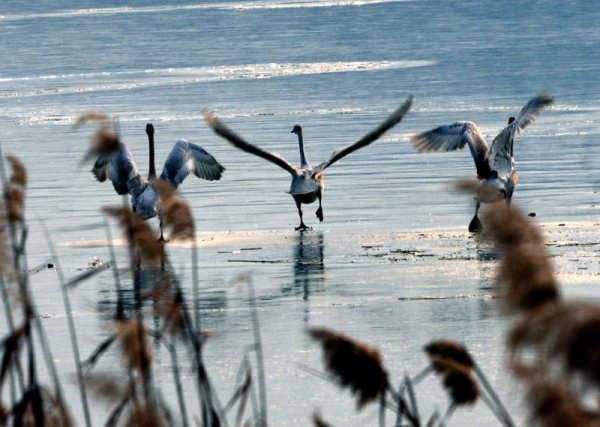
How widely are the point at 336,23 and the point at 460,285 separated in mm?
45011

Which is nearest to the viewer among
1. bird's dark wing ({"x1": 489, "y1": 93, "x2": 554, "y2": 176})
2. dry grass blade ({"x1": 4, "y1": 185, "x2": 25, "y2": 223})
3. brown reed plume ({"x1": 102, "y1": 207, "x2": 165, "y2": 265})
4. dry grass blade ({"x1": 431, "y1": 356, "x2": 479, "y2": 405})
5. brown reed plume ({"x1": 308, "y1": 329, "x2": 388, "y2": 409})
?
brown reed plume ({"x1": 308, "y1": 329, "x2": 388, "y2": 409})

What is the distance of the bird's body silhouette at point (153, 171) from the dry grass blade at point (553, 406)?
1213cm

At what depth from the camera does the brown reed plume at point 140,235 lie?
332cm

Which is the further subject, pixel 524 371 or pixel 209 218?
pixel 209 218

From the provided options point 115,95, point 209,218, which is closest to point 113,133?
point 209,218

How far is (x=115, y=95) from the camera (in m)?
31.4

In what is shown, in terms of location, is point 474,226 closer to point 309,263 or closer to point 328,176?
point 309,263

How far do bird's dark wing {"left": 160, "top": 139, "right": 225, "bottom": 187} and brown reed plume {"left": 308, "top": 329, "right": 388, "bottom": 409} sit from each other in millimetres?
12661

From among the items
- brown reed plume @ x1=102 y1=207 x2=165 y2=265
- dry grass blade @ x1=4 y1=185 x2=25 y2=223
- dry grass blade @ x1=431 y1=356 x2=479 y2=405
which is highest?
dry grass blade @ x1=4 y1=185 x2=25 y2=223

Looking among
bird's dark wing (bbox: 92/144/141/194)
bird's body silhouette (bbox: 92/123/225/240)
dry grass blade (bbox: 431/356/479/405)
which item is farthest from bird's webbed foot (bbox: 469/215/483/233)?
dry grass blade (bbox: 431/356/479/405)

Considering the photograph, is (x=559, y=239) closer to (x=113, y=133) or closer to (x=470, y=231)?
(x=470, y=231)

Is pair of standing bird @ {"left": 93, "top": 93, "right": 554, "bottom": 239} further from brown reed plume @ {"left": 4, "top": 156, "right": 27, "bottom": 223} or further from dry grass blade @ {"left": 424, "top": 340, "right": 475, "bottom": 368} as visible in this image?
dry grass blade @ {"left": 424, "top": 340, "right": 475, "bottom": 368}

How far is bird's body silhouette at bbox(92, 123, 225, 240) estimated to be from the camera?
47.9 feet

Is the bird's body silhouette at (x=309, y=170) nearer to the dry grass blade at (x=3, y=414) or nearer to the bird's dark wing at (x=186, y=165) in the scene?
the bird's dark wing at (x=186, y=165)
